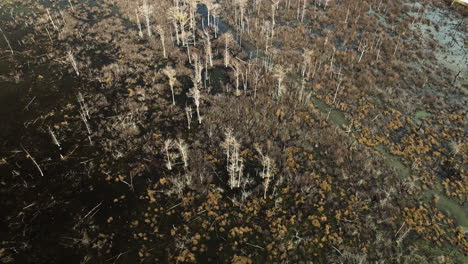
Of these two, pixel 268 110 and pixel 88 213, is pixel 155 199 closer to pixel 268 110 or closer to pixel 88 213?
pixel 88 213

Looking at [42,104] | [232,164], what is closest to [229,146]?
[232,164]

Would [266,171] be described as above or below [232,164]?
below

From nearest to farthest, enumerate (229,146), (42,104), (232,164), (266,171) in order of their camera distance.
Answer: (232,164) < (266,171) < (229,146) < (42,104)

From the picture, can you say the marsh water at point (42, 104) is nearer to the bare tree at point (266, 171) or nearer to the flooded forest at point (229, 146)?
the flooded forest at point (229, 146)

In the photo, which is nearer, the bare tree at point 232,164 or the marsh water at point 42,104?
the bare tree at point 232,164

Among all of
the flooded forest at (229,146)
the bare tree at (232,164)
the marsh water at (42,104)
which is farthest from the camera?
the marsh water at (42,104)

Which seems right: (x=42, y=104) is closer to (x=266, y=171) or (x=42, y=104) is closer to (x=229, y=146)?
(x=229, y=146)

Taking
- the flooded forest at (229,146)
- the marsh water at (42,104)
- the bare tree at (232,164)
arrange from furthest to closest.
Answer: the marsh water at (42,104)
the bare tree at (232,164)
the flooded forest at (229,146)

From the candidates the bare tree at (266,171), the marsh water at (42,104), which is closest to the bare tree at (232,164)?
the bare tree at (266,171)

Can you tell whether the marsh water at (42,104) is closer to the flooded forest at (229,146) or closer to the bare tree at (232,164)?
the flooded forest at (229,146)
